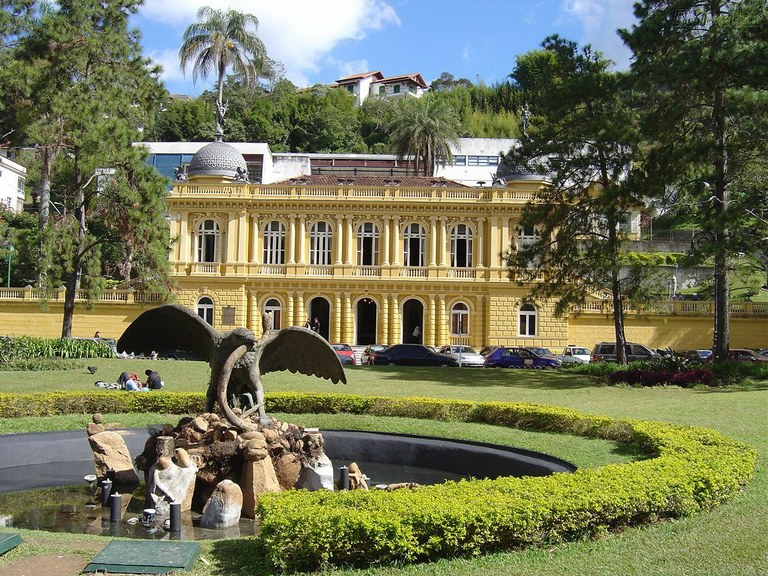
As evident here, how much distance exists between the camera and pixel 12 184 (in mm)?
56562

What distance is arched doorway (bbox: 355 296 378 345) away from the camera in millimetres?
46062

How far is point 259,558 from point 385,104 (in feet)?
260

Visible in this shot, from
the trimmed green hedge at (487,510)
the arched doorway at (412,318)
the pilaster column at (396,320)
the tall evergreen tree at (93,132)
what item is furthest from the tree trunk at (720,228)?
the arched doorway at (412,318)

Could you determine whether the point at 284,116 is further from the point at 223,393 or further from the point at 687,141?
the point at 223,393

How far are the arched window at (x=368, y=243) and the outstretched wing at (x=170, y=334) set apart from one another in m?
31.5

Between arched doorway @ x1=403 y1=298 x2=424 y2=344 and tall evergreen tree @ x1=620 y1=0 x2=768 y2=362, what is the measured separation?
67.8 feet

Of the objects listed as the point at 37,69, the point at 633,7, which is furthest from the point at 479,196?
the point at 37,69

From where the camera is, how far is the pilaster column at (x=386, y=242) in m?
44.1

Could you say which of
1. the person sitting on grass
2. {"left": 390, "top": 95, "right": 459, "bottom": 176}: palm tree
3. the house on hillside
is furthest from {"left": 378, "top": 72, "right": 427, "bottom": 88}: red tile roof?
the person sitting on grass

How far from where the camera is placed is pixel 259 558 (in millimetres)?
7766

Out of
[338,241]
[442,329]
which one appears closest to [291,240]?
[338,241]

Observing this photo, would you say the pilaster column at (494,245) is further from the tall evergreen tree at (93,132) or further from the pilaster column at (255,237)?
the tall evergreen tree at (93,132)

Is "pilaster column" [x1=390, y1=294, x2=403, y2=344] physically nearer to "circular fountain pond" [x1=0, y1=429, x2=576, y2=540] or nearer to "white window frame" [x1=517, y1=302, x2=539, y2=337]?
"white window frame" [x1=517, y1=302, x2=539, y2=337]

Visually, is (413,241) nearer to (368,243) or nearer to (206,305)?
(368,243)
